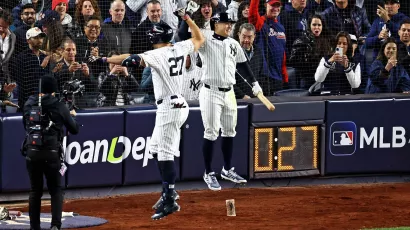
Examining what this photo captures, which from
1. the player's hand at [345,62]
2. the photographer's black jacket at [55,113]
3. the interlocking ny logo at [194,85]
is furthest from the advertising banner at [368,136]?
the photographer's black jacket at [55,113]

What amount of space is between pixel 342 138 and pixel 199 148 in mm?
2598

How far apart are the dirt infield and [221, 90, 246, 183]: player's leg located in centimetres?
44

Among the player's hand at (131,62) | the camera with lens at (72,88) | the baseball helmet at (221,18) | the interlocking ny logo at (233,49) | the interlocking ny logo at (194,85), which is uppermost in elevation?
the baseball helmet at (221,18)

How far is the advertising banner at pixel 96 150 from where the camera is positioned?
51.7ft

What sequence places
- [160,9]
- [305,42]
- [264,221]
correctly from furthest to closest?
[305,42] < [160,9] < [264,221]

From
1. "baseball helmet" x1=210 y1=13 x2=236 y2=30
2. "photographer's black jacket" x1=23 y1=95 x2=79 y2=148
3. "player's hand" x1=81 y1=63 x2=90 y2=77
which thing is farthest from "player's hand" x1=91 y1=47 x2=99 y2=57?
"photographer's black jacket" x1=23 y1=95 x2=79 y2=148

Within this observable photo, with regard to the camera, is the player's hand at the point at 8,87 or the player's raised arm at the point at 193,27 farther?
the player's hand at the point at 8,87

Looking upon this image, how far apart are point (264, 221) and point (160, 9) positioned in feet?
13.8

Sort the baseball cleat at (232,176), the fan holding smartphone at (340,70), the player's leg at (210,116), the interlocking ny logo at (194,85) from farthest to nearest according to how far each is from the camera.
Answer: the fan holding smartphone at (340,70)
the interlocking ny logo at (194,85)
the baseball cleat at (232,176)
the player's leg at (210,116)

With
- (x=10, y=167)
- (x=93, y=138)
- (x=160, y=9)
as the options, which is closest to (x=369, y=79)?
(x=160, y=9)

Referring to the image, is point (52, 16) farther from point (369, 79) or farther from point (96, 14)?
point (369, 79)

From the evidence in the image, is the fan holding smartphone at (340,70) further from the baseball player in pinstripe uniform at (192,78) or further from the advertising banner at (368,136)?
the baseball player in pinstripe uniform at (192,78)

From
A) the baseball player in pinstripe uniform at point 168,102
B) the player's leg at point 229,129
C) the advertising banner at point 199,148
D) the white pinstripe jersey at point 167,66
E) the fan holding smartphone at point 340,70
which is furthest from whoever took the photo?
the fan holding smartphone at point 340,70

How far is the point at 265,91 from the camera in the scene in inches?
683
